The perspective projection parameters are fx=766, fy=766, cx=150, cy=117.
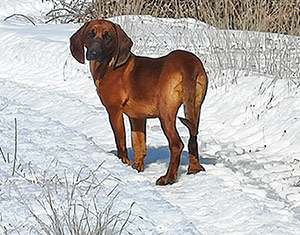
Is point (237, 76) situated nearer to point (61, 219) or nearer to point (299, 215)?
point (299, 215)

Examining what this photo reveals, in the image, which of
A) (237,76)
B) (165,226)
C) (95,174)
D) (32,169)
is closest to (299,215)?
(165,226)

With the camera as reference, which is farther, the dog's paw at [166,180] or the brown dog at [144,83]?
the dog's paw at [166,180]

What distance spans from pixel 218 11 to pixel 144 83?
682 cm

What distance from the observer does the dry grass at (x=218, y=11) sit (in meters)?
11.1

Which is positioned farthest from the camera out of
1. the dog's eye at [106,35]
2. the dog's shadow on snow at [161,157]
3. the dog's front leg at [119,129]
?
the dog's shadow on snow at [161,157]

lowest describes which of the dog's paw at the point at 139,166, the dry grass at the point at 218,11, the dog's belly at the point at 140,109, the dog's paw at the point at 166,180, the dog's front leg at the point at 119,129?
the dry grass at the point at 218,11

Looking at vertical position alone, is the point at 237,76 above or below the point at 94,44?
below

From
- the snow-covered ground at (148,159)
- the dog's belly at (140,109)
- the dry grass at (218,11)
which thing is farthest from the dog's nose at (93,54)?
the dry grass at (218,11)

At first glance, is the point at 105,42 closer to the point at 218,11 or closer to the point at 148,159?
the point at 148,159

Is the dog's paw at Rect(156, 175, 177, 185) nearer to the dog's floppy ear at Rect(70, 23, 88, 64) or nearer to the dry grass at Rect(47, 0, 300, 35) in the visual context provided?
the dog's floppy ear at Rect(70, 23, 88, 64)

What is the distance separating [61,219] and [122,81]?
160cm

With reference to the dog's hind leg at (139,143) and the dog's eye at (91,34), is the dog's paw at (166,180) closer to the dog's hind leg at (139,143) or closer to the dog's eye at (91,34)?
the dog's hind leg at (139,143)

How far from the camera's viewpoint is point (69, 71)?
9625 mm

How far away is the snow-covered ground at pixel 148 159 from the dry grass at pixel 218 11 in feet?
4.84
